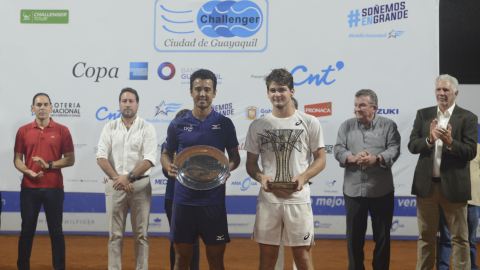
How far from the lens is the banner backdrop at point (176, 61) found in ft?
19.0

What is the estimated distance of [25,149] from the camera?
429 cm

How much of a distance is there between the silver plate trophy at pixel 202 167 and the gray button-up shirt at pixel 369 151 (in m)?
1.39

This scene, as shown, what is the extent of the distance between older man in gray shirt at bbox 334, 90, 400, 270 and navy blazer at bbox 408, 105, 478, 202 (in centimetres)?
24

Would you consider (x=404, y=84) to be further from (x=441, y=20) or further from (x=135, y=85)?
(x=135, y=85)

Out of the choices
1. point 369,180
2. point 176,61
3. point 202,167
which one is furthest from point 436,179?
point 176,61

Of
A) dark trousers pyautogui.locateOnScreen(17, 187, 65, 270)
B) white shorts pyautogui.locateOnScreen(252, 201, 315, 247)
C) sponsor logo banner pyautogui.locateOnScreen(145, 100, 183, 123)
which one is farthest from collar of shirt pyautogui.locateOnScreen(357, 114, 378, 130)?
dark trousers pyautogui.locateOnScreen(17, 187, 65, 270)

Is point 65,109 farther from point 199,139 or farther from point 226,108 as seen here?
point 199,139

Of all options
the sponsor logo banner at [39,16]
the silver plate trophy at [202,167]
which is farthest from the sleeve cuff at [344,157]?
the sponsor logo banner at [39,16]

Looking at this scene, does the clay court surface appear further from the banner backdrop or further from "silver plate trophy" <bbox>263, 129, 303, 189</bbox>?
"silver plate trophy" <bbox>263, 129, 303, 189</bbox>

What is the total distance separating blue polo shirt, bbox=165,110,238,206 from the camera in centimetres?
288

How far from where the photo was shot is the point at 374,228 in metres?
3.67

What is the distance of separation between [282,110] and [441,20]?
5010mm

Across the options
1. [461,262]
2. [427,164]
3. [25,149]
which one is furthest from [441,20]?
[25,149]

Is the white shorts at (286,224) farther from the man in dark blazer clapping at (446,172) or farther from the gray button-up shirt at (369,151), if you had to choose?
the man in dark blazer clapping at (446,172)
